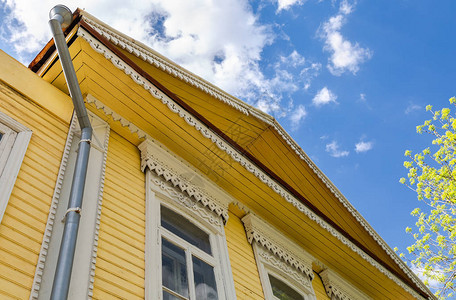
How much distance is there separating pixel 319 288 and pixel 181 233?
131 inches

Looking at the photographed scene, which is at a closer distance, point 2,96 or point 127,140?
point 2,96

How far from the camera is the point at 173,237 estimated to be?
502cm

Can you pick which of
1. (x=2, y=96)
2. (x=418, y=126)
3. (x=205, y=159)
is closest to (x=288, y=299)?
(x=205, y=159)

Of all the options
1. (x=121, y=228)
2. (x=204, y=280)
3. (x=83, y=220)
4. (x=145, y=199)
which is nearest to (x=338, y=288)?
(x=204, y=280)

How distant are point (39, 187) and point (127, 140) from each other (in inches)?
68.0

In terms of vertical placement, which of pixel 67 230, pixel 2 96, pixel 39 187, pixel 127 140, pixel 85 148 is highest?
pixel 127 140

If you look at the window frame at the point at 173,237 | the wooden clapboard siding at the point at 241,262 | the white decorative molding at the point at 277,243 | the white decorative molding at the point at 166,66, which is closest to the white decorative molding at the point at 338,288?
the white decorative molding at the point at 277,243

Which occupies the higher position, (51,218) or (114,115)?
(114,115)

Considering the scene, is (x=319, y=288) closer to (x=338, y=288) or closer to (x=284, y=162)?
(x=338, y=288)

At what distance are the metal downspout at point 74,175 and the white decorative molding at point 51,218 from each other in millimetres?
212

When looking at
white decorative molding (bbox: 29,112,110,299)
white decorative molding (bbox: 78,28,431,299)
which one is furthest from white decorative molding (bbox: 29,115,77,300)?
white decorative molding (bbox: 78,28,431,299)

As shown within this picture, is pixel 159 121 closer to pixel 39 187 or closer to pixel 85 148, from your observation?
pixel 85 148

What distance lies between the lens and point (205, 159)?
20.4 feet

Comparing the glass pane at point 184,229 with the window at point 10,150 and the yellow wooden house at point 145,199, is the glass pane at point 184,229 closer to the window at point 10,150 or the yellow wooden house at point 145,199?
the yellow wooden house at point 145,199
